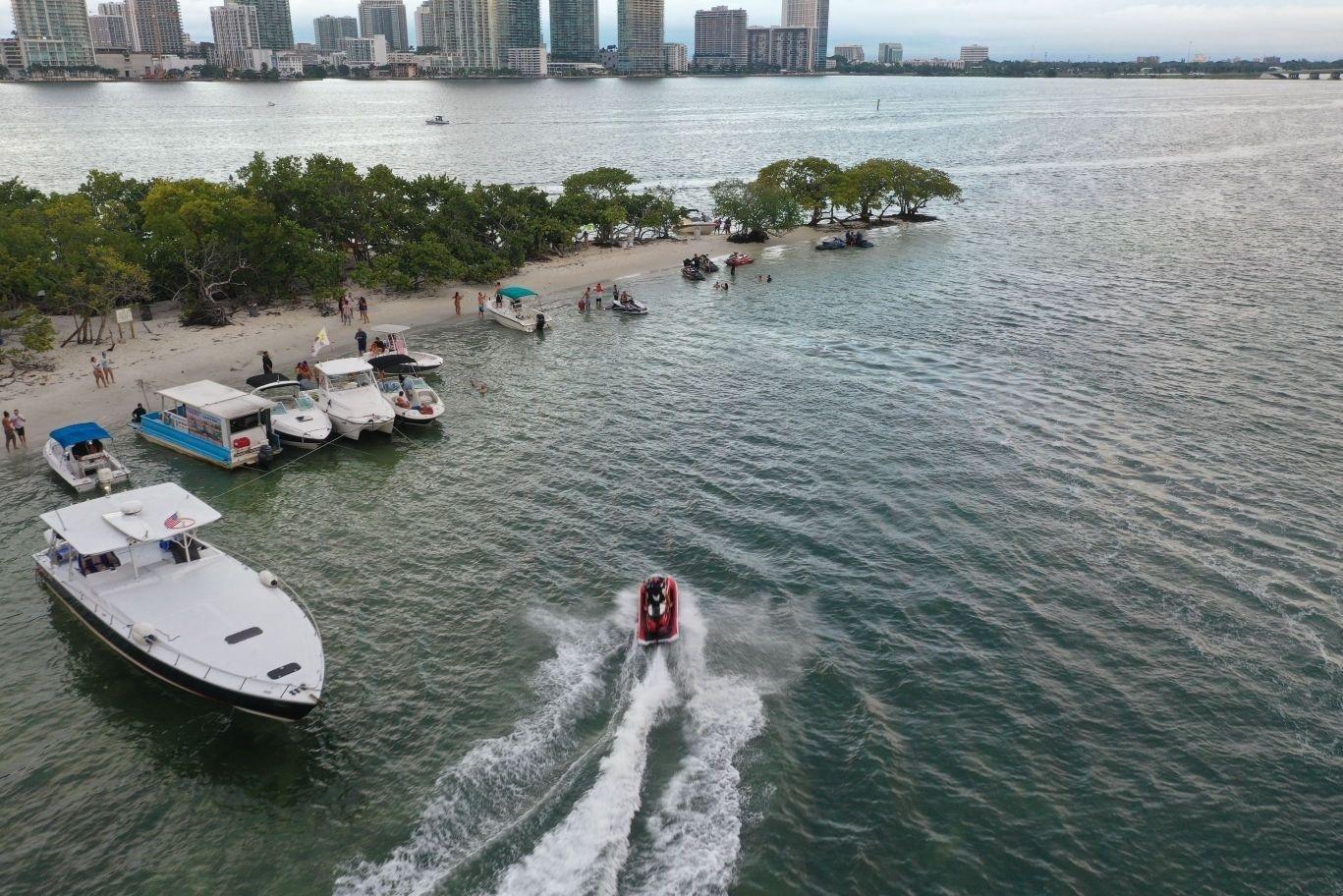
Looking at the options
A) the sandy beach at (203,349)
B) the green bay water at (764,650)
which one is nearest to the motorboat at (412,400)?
the green bay water at (764,650)

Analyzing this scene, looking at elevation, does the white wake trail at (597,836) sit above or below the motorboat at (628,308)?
below

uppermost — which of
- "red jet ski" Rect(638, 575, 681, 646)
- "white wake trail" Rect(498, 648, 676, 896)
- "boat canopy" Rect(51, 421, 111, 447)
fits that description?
"boat canopy" Rect(51, 421, 111, 447)

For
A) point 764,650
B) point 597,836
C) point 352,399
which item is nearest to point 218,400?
point 352,399

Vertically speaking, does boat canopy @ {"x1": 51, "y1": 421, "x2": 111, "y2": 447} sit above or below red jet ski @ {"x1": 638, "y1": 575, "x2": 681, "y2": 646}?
above

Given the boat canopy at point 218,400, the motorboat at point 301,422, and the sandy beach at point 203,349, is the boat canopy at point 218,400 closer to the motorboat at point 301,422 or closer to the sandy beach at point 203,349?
the motorboat at point 301,422

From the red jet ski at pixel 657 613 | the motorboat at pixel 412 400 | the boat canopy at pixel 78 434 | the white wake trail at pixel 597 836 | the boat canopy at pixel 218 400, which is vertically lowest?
the white wake trail at pixel 597 836

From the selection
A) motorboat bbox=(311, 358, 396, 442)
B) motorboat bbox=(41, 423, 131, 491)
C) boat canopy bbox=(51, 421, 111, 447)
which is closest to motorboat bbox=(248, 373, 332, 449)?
motorboat bbox=(311, 358, 396, 442)

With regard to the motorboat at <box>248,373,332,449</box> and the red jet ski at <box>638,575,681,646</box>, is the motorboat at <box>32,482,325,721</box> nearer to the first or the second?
the red jet ski at <box>638,575,681,646</box>
